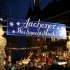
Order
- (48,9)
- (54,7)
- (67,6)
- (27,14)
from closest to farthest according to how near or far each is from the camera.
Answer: (67,6) < (54,7) < (48,9) < (27,14)

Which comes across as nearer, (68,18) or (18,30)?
(18,30)

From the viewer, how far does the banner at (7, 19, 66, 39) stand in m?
14.8


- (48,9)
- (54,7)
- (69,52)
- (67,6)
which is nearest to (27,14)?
(48,9)

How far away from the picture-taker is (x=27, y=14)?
222 ft

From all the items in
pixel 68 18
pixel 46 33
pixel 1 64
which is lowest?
pixel 1 64

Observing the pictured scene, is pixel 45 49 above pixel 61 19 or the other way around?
the other way around

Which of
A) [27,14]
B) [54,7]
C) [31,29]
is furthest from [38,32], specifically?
[27,14]

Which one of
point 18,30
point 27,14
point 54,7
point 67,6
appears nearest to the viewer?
point 18,30

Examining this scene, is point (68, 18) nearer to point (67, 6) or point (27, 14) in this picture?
point (67, 6)

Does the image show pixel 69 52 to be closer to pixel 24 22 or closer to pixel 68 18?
pixel 24 22

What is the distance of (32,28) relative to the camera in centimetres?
1521

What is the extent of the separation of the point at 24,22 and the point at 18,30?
60 cm

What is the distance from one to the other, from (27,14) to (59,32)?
51678 mm

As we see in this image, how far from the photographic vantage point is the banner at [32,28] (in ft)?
48.4
